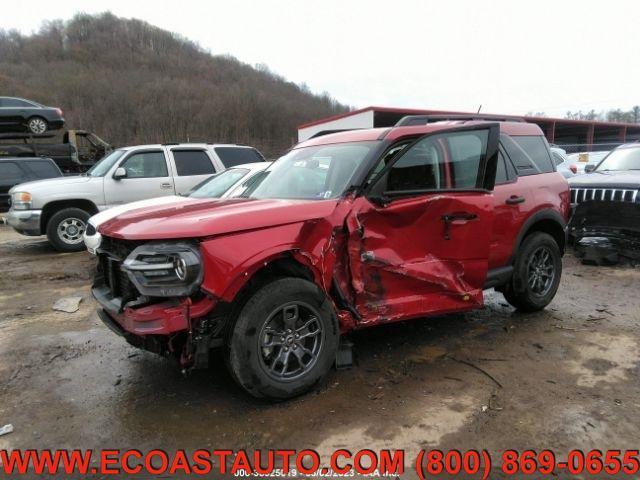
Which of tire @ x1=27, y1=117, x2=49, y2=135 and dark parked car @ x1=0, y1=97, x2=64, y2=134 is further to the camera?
tire @ x1=27, y1=117, x2=49, y2=135

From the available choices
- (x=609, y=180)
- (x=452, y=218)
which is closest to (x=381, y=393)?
(x=452, y=218)

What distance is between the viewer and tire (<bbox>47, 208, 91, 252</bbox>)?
351 inches

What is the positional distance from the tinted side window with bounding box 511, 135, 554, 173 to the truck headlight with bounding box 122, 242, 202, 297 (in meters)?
3.86

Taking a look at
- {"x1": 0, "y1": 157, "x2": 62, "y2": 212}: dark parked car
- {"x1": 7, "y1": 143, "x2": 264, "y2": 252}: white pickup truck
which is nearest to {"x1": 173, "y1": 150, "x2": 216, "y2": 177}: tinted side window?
{"x1": 7, "y1": 143, "x2": 264, "y2": 252}: white pickup truck

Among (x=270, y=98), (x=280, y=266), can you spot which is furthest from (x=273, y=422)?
(x=270, y=98)

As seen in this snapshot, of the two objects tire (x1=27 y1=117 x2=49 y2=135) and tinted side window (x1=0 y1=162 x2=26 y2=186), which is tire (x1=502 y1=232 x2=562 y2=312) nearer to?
tinted side window (x1=0 y1=162 x2=26 y2=186)

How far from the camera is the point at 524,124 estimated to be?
18.0 ft

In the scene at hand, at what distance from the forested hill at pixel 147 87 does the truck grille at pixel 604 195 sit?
51.1 m

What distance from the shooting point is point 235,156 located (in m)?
9.98

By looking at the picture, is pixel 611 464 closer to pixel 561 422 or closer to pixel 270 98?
pixel 561 422

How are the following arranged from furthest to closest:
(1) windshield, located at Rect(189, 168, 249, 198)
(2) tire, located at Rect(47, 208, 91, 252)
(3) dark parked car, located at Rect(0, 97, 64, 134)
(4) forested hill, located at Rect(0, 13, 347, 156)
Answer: (4) forested hill, located at Rect(0, 13, 347, 156) < (3) dark parked car, located at Rect(0, 97, 64, 134) < (2) tire, located at Rect(47, 208, 91, 252) < (1) windshield, located at Rect(189, 168, 249, 198)

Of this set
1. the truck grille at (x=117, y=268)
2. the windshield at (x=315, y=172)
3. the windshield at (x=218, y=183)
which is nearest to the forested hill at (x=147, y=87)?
the windshield at (x=218, y=183)

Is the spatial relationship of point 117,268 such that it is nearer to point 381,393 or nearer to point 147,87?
point 381,393

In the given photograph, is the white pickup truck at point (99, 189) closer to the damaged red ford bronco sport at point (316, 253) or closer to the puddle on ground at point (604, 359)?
the damaged red ford bronco sport at point (316, 253)
